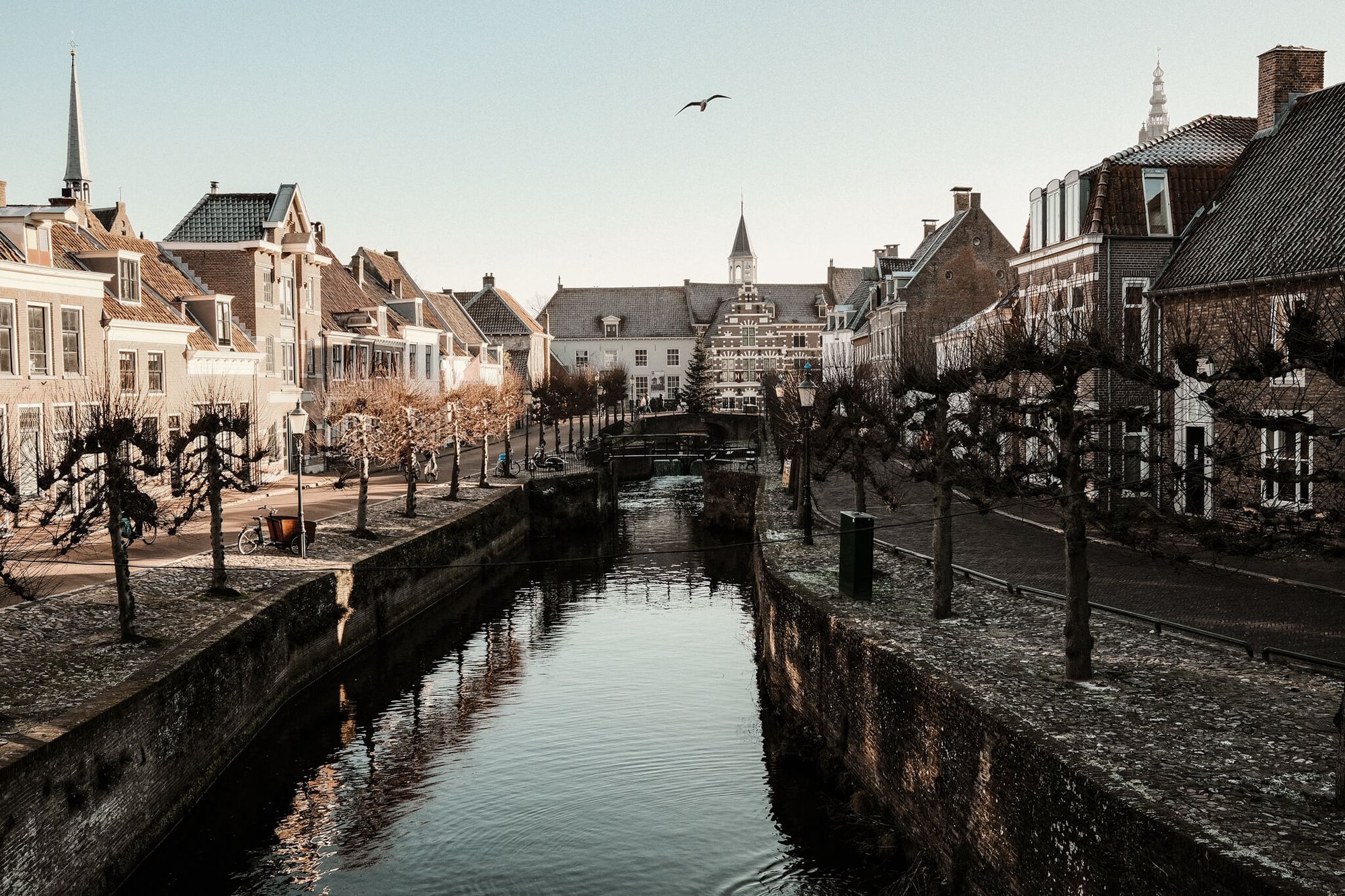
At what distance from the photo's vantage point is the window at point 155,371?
111 feet

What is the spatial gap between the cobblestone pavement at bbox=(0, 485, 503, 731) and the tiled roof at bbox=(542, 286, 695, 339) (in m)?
86.0

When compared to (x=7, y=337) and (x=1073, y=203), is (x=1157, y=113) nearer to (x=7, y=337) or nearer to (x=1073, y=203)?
(x=1073, y=203)

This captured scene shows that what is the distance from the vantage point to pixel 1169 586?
63.3 ft

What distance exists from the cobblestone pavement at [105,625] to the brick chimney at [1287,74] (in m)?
23.8

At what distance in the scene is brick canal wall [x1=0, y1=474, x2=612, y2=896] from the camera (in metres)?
11.5

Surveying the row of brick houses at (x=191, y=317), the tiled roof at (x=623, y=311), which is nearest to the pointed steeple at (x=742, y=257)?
the tiled roof at (x=623, y=311)

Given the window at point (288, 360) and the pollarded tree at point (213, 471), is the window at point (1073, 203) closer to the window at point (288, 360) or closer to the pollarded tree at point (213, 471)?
the pollarded tree at point (213, 471)

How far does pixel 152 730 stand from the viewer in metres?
14.3

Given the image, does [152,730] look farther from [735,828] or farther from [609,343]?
[609,343]

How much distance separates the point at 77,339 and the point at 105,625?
1488 cm

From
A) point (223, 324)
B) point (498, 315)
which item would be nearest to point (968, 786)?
point (223, 324)

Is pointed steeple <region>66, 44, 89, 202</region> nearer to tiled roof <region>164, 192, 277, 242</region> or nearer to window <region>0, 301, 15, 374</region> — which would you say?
tiled roof <region>164, 192, 277, 242</region>

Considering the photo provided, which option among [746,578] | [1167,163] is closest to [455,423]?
[746,578]

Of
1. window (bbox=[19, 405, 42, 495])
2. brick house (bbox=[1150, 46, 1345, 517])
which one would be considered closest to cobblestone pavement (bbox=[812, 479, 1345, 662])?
brick house (bbox=[1150, 46, 1345, 517])
